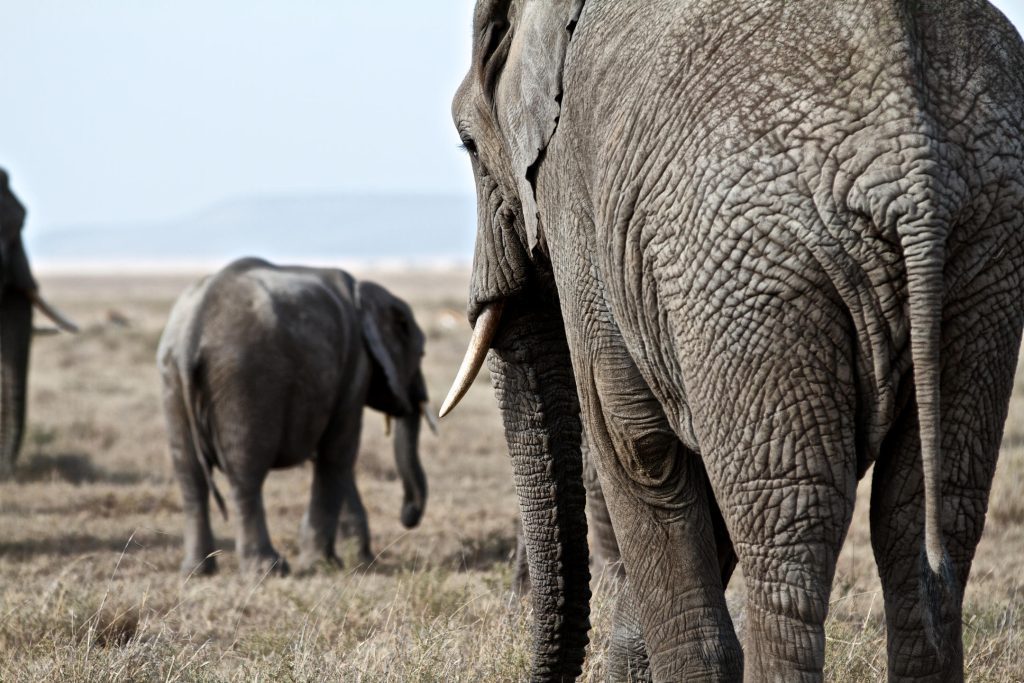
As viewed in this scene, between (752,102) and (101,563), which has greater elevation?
(752,102)

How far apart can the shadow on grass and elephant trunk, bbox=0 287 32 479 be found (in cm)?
84

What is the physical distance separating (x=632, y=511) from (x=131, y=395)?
613 inches

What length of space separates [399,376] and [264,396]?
1744 millimetres

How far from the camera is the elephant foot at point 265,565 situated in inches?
323

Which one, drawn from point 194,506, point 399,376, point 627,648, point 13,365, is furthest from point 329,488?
point 627,648

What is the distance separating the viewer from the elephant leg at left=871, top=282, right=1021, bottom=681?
2654 mm

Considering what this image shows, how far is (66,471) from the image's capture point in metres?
12.0

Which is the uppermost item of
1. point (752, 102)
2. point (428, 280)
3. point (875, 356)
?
point (428, 280)

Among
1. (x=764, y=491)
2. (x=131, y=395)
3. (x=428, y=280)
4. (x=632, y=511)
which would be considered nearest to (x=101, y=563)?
(x=632, y=511)

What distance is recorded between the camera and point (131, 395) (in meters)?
18.1

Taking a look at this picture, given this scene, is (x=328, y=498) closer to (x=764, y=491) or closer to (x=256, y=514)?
(x=256, y=514)

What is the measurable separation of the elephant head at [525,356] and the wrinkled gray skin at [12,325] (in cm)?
725

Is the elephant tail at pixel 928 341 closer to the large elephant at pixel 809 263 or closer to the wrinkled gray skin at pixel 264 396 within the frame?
the large elephant at pixel 809 263

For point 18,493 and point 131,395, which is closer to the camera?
point 18,493
